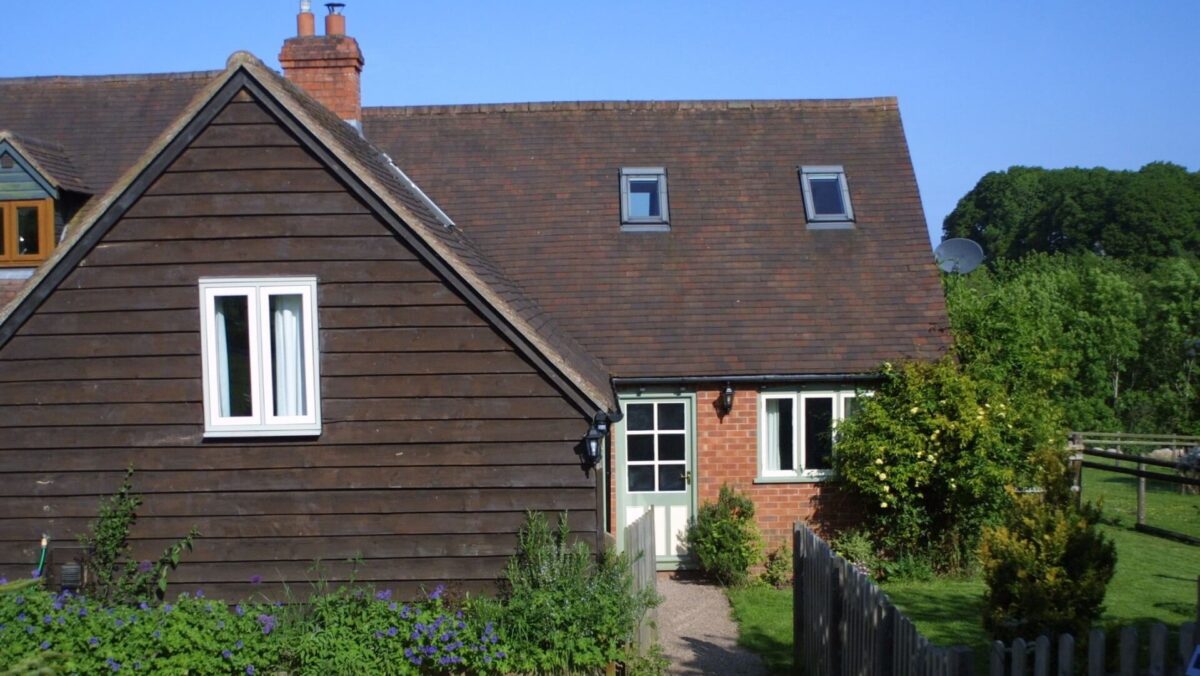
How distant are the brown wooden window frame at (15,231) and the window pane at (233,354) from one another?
469cm

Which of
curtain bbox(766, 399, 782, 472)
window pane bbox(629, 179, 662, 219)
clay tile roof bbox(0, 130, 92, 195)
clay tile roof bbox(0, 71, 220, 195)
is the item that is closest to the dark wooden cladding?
clay tile roof bbox(0, 130, 92, 195)

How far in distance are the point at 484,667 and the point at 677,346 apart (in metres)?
6.43

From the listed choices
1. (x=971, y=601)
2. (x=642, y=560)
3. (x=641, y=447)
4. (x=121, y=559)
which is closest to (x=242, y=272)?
(x=121, y=559)

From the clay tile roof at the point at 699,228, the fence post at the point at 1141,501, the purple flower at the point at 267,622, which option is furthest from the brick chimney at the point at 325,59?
the fence post at the point at 1141,501

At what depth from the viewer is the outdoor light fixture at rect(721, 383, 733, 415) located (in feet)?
45.6

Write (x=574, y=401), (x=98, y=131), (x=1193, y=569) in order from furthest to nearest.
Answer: (x=98, y=131)
(x=1193, y=569)
(x=574, y=401)

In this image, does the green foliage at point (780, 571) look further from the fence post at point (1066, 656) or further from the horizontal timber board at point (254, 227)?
the fence post at point (1066, 656)

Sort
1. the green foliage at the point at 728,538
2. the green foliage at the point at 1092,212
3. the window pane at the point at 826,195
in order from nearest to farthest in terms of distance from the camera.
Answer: the green foliage at the point at 728,538 → the window pane at the point at 826,195 → the green foliage at the point at 1092,212

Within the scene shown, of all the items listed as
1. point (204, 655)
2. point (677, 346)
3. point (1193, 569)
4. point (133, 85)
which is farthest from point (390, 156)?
point (1193, 569)

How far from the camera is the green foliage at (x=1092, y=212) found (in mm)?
58719

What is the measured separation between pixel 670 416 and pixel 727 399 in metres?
0.87

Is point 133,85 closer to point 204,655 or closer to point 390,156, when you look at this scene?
point 390,156

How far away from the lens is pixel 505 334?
9469 mm

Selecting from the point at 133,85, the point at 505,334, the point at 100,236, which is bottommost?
the point at 505,334
